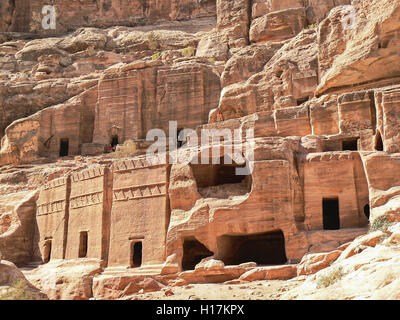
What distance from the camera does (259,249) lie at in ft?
73.6

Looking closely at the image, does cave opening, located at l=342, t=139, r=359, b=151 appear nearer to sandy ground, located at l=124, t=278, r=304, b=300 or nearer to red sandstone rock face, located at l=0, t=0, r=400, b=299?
red sandstone rock face, located at l=0, t=0, r=400, b=299

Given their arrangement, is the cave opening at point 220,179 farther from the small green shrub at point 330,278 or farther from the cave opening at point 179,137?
the cave opening at point 179,137

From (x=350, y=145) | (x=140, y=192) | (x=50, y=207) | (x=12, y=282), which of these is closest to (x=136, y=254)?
(x=140, y=192)

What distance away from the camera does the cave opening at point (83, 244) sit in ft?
77.0

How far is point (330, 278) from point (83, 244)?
43.4ft

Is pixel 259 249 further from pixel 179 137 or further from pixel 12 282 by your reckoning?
pixel 179 137

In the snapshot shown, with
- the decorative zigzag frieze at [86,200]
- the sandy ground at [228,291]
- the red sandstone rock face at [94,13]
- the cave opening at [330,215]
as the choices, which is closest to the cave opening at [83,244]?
the decorative zigzag frieze at [86,200]

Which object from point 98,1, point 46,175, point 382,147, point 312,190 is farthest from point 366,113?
point 98,1

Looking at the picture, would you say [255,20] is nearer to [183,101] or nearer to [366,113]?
[183,101]

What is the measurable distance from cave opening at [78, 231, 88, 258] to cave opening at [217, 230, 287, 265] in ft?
20.7

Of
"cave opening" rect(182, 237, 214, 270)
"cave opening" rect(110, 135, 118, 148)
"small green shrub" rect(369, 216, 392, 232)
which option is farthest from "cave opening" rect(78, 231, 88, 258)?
"small green shrub" rect(369, 216, 392, 232)

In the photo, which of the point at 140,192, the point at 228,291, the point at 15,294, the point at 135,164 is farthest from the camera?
the point at 135,164

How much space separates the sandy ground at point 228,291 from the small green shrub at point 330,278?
195 centimetres

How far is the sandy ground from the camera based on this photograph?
15641 millimetres
